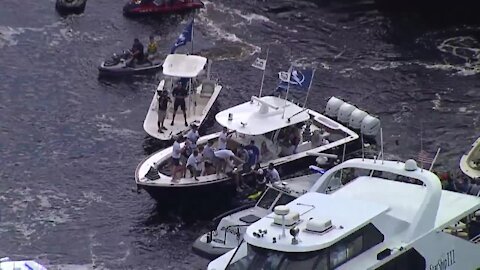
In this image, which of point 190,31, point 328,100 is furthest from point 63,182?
point 328,100

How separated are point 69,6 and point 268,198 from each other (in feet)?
88.5

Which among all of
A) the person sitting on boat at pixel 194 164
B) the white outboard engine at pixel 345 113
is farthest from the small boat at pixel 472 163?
the person sitting on boat at pixel 194 164

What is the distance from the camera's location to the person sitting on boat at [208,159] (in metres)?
36.0

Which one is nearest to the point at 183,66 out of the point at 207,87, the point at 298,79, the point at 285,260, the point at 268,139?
the point at 207,87

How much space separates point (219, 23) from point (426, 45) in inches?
435

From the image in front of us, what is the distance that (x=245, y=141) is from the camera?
37.0 m

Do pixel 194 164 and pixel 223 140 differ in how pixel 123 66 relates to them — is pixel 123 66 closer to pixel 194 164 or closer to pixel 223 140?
pixel 223 140

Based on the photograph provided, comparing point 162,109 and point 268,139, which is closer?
point 268,139

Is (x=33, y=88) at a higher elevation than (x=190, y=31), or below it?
below

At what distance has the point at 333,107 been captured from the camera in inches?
1674

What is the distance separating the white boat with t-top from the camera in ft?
116

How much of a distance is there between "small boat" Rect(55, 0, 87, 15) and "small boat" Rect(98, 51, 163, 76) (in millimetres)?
8583

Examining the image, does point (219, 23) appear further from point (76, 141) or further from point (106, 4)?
point (76, 141)

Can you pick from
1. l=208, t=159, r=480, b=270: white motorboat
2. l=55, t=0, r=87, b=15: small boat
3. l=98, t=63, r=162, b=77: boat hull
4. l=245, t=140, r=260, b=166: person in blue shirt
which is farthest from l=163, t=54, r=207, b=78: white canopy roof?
l=208, t=159, r=480, b=270: white motorboat
